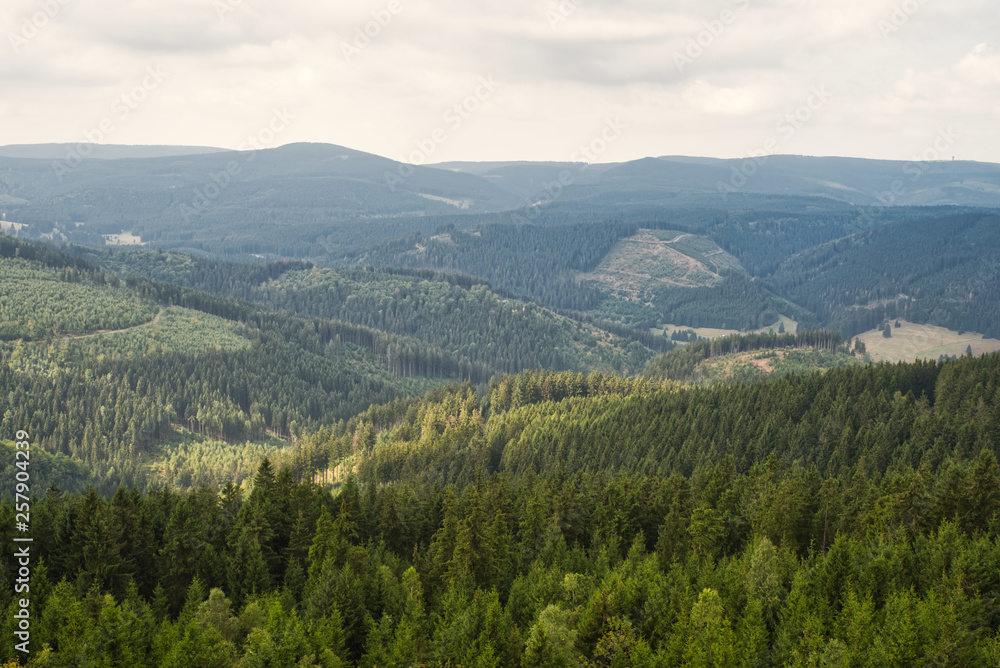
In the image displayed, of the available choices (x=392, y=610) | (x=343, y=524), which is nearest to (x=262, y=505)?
(x=343, y=524)

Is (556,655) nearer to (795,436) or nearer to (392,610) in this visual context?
(392,610)

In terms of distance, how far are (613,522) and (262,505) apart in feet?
122

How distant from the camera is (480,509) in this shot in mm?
86125

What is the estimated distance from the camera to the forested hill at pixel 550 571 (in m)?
60.6

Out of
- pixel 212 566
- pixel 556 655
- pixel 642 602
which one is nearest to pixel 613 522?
pixel 642 602

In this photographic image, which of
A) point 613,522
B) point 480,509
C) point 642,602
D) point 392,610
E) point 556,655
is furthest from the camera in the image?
point 613,522

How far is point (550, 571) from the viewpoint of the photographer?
76750 mm

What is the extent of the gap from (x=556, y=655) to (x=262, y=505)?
42.3 m

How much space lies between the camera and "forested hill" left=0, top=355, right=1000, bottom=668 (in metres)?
60.6

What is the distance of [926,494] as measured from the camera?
264ft

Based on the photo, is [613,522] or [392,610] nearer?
[392,610]

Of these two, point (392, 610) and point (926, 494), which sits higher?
point (926, 494)

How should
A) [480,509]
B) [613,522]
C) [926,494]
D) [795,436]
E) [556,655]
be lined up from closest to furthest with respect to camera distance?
[556,655]
[926,494]
[480,509]
[613,522]
[795,436]

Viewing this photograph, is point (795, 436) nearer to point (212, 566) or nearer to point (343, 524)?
point (343, 524)
